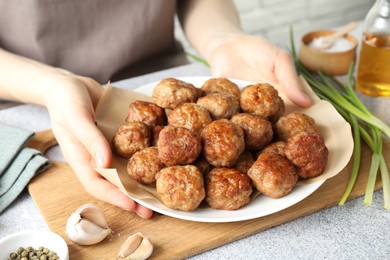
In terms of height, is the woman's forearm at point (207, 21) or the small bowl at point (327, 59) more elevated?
the woman's forearm at point (207, 21)

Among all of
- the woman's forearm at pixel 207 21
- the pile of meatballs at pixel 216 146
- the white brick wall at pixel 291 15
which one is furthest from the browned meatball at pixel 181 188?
the white brick wall at pixel 291 15

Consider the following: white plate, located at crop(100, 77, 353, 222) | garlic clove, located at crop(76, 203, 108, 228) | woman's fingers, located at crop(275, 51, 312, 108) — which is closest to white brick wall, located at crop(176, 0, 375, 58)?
woman's fingers, located at crop(275, 51, 312, 108)

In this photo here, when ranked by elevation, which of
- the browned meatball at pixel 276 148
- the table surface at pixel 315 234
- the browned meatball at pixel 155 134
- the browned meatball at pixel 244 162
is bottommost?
the table surface at pixel 315 234

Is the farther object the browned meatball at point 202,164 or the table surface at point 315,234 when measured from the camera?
the browned meatball at point 202,164

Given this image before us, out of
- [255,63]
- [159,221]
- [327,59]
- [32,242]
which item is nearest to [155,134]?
[159,221]

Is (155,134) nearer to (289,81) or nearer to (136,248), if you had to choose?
(136,248)

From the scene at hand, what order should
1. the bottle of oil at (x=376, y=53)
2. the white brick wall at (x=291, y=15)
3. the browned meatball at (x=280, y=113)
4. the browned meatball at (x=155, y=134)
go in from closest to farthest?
the browned meatball at (x=155, y=134) → the browned meatball at (x=280, y=113) → the bottle of oil at (x=376, y=53) → the white brick wall at (x=291, y=15)

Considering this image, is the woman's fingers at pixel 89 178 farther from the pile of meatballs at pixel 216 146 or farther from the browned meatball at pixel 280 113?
the browned meatball at pixel 280 113

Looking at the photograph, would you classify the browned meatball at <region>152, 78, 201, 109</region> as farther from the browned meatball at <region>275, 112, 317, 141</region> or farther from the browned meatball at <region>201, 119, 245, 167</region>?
the browned meatball at <region>275, 112, 317, 141</region>
